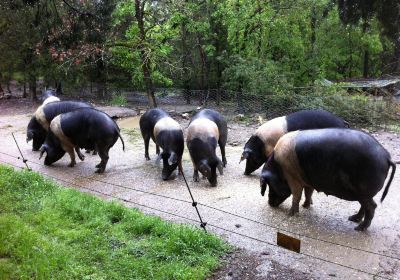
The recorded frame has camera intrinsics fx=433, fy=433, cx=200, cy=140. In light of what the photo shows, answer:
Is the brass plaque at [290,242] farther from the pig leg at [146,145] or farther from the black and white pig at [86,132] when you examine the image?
the pig leg at [146,145]

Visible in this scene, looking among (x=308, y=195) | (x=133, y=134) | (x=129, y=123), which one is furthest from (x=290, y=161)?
(x=129, y=123)

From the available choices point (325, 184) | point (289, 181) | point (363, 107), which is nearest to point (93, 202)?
point (289, 181)

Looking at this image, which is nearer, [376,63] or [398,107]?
[398,107]

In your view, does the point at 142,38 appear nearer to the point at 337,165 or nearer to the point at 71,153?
the point at 71,153

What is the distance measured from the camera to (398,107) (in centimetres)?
1397

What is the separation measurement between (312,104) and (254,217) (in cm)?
855

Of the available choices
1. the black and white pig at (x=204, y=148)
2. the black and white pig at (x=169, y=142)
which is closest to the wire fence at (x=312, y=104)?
the black and white pig at (x=169, y=142)

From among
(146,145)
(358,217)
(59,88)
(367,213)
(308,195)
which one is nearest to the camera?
(367,213)

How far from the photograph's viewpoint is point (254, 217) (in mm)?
6543

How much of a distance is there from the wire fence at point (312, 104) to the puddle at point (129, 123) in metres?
2.38

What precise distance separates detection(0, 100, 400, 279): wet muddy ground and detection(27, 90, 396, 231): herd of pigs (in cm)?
28

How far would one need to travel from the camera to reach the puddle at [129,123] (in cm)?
1472

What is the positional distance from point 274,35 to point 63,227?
1616 cm

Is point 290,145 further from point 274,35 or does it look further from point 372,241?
point 274,35
